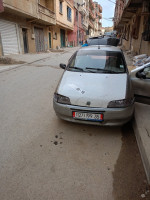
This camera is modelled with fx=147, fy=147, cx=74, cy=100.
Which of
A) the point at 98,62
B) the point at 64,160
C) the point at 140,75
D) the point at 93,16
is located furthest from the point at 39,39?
the point at 93,16

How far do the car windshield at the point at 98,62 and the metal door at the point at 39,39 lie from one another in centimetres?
1607

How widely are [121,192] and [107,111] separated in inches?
48.0

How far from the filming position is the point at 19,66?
9.59 m

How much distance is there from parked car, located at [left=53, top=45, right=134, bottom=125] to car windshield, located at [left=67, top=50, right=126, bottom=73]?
16 mm

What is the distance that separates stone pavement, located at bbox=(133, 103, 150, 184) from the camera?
2.21 meters

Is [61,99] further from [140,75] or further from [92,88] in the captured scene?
[140,75]

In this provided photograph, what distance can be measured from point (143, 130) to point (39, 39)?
19076 mm

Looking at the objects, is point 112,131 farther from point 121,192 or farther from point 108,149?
point 121,192

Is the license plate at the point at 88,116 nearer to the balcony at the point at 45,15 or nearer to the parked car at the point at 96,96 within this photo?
the parked car at the point at 96,96

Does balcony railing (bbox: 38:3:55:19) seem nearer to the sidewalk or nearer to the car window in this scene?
the car window

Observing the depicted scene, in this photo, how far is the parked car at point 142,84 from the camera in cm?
359

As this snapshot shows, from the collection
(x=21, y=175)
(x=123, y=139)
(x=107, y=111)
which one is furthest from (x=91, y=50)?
(x=21, y=175)

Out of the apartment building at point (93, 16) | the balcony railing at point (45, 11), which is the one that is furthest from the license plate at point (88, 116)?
the apartment building at point (93, 16)

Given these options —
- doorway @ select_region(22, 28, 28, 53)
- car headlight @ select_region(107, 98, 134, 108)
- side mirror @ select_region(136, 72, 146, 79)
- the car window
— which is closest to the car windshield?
side mirror @ select_region(136, 72, 146, 79)
